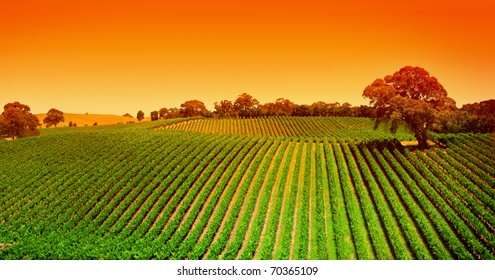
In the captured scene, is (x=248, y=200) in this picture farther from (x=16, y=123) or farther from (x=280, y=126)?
(x=16, y=123)

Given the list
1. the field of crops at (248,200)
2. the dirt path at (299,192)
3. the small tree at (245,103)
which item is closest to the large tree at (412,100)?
the field of crops at (248,200)

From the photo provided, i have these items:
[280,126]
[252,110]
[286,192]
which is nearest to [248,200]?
[286,192]

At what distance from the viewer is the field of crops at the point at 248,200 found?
18.9 m

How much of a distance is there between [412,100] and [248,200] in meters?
21.0

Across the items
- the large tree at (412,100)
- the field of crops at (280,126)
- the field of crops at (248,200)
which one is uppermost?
the large tree at (412,100)

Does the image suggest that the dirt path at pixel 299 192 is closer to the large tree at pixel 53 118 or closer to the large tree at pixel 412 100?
the large tree at pixel 412 100

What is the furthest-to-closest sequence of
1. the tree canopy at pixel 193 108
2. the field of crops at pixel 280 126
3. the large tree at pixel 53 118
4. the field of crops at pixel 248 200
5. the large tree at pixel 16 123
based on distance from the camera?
the tree canopy at pixel 193 108
the large tree at pixel 53 118
the field of crops at pixel 280 126
the large tree at pixel 16 123
the field of crops at pixel 248 200

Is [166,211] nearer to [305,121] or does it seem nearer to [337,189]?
[337,189]

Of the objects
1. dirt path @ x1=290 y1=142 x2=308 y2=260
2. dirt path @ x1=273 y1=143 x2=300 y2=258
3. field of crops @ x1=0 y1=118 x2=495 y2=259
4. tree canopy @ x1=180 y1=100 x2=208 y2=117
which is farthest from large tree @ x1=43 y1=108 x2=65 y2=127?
dirt path @ x1=290 y1=142 x2=308 y2=260

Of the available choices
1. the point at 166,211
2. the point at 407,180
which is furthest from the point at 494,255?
the point at 166,211

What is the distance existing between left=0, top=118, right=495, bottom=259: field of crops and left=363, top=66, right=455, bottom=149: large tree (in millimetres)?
3551

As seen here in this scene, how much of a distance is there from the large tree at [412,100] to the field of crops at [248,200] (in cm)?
355

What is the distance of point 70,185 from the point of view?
29484 millimetres
